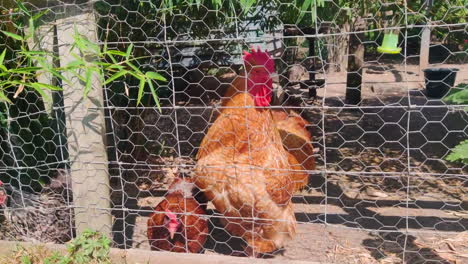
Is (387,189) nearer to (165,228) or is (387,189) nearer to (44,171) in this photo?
(165,228)

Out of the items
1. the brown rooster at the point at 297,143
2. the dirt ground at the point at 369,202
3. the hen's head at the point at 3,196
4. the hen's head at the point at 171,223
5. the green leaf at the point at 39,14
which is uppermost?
the green leaf at the point at 39,14

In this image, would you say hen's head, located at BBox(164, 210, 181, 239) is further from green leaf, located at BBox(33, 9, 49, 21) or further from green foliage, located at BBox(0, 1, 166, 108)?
green leaf, located at BBox(33, 9, 49, 21)

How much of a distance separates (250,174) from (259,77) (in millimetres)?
632

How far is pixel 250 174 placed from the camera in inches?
90.5

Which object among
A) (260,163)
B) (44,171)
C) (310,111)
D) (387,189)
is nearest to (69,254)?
(44,171)

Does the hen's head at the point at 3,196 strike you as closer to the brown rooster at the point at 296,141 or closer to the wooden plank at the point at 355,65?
the brown rooster at the point at 296,141

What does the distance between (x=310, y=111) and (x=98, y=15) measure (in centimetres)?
357

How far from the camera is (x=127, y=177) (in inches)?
151

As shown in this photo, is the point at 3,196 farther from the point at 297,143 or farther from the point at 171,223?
the point at 297,143

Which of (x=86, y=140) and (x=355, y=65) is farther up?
(x=355, y=65)

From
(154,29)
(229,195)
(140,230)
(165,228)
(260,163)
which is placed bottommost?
(140,230)

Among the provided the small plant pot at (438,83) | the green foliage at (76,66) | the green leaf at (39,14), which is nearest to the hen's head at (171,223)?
the green foliage at (76,66)

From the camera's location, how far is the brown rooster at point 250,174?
90.4 inches

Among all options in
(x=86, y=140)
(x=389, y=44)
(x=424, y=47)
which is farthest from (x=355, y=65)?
(x=86, y=140)
